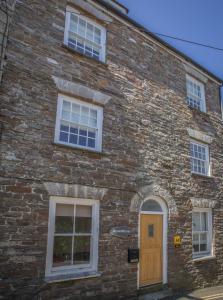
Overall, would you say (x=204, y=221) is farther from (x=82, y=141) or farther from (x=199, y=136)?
(x=82, y=141)

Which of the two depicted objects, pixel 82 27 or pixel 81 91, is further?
pixel 82 27

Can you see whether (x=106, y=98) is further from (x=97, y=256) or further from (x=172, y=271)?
(x=172, y=271)

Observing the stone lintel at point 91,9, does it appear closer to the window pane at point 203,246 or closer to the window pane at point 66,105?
the window pane at point 66,105

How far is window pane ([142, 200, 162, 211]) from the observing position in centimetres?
891

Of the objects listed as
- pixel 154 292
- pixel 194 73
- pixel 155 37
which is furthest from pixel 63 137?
pixel 194 73

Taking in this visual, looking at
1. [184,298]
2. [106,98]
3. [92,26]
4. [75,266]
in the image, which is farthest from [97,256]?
[92,26]

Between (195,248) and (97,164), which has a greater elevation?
(97,164)

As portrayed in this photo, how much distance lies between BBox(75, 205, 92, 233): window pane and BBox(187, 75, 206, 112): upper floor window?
258 inches

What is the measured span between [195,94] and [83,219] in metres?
7.67

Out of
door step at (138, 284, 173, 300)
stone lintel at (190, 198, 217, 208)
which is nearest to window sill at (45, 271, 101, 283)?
door step at (138, 284, 173, 300)

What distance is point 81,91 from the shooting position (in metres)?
7.95

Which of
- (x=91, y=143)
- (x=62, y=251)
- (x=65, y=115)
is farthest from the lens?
(x=91, y=143)

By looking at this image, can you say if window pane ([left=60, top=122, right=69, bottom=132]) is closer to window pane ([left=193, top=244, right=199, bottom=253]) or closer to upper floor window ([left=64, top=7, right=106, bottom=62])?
upper floor window ([left=64, top=7, right=106, bottom=62])

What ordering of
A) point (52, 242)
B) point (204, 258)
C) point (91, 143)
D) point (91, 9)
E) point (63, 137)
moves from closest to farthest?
point (52, 242) < point (63, 137) < point (91, 143) < point (91, 9) < point (204, 258)
